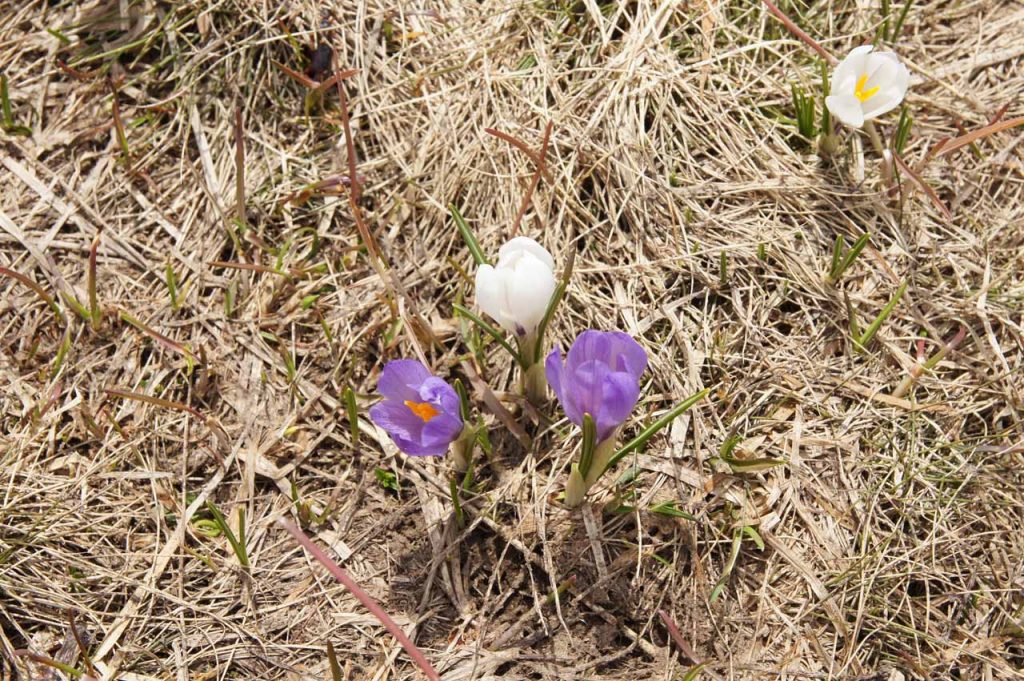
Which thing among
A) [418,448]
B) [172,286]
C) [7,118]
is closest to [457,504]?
[418,448]

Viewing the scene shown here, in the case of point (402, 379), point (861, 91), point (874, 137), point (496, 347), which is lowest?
point (496, 347)

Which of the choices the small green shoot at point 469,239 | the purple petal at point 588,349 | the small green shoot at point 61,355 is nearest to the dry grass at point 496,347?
the small green shoot at point 61,355

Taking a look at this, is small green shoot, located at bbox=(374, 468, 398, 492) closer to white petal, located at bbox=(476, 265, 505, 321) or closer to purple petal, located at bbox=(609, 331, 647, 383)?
white petal, located at bbox=(476, 265, 505, 321)

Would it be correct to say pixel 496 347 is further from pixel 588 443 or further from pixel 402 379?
pixel 588 443

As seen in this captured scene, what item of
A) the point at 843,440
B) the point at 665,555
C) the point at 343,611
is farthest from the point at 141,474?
the point at 843,440

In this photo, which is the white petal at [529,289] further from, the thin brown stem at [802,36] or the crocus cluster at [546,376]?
the thin brown stem at [802,36]

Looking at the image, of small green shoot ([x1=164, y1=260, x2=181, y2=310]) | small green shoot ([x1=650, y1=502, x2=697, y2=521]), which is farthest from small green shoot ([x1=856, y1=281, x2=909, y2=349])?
small green shoot ([x1=164, y1=260, x2=181, y2=310])
